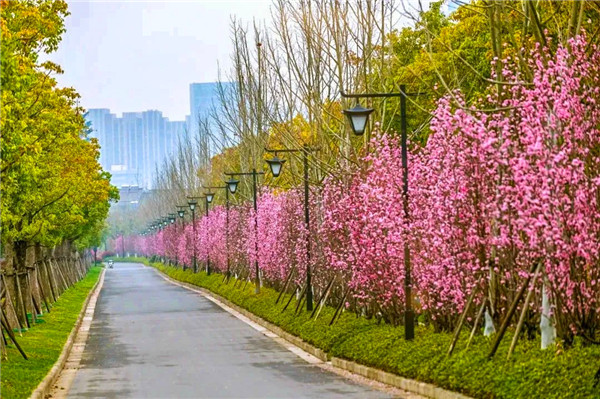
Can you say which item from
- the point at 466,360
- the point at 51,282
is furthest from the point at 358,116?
the point at 51,282

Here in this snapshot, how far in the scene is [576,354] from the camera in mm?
15102

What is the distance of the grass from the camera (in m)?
19.0

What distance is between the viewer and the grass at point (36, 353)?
19.0 metres

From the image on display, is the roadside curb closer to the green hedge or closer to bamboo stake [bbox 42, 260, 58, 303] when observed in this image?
the green hedge

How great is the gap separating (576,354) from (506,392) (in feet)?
3.82

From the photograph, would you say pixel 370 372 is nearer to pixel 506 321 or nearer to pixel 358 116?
pixel 358 116

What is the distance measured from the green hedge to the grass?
5.89m

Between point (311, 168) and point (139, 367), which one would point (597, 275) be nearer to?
point (139, 367)

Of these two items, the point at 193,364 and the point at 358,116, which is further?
the point at 193,364

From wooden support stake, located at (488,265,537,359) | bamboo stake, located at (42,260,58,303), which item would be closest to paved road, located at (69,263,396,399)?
wooden support stake, located at (488,265,537,359)

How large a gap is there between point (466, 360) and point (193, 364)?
360 inches

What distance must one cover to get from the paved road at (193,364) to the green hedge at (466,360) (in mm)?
801

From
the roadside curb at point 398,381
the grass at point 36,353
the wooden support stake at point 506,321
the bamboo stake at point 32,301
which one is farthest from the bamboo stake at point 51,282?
the wooden support stake at point 506,321

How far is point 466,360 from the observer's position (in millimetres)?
16859
